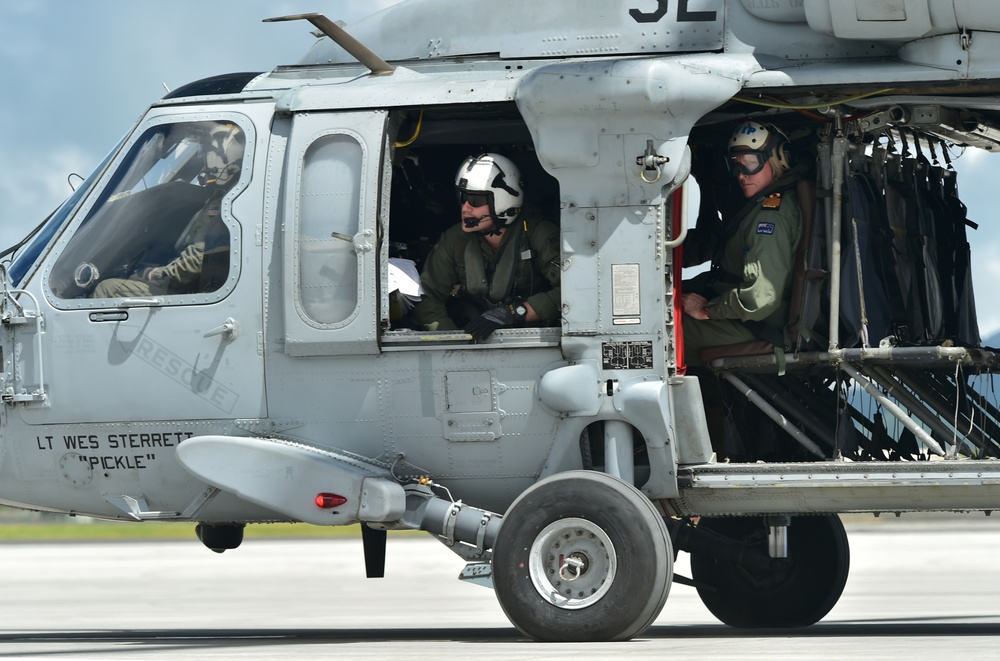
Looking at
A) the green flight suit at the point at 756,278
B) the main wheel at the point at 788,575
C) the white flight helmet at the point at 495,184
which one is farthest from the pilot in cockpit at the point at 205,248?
the main wheel at the point at 788,575

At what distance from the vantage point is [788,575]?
10.4 meters

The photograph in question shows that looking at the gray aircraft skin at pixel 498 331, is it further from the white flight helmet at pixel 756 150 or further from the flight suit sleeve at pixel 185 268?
the white flight helmet at pixel 756 150

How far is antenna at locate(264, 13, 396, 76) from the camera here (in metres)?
8.70

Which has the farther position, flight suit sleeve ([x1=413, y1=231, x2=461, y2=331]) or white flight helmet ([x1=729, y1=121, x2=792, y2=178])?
flight suit sleeve ([x1=413, y1=231, x2=461, y2=331])

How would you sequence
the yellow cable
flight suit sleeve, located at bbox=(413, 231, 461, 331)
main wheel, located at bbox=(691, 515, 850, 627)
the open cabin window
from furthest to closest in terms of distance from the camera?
main wheel, located at bbox=(691, 515, 850, 627) → flight suit sleeve, located at bbox=(413, 231, 461, 331) → the yellow cable → the open cabin window

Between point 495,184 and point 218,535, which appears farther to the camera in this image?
point 218,535

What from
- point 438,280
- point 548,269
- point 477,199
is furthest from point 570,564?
point 477,199

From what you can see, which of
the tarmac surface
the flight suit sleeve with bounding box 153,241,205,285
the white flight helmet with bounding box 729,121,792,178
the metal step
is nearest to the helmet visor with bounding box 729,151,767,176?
the white flight helmet with bounding box 729,121,792,178

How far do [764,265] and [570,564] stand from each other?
2.05 meters

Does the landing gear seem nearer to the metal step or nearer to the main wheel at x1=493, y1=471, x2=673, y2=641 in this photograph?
the main wheel at x1=493, y1=471, x2=673, y2=641

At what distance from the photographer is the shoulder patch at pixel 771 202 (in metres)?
8.72

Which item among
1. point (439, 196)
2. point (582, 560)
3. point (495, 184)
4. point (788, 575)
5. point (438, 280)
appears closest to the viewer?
point (582, 560)

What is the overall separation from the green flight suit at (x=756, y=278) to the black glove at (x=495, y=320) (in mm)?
1051

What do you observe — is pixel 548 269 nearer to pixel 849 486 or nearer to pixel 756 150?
pixel 756 150
